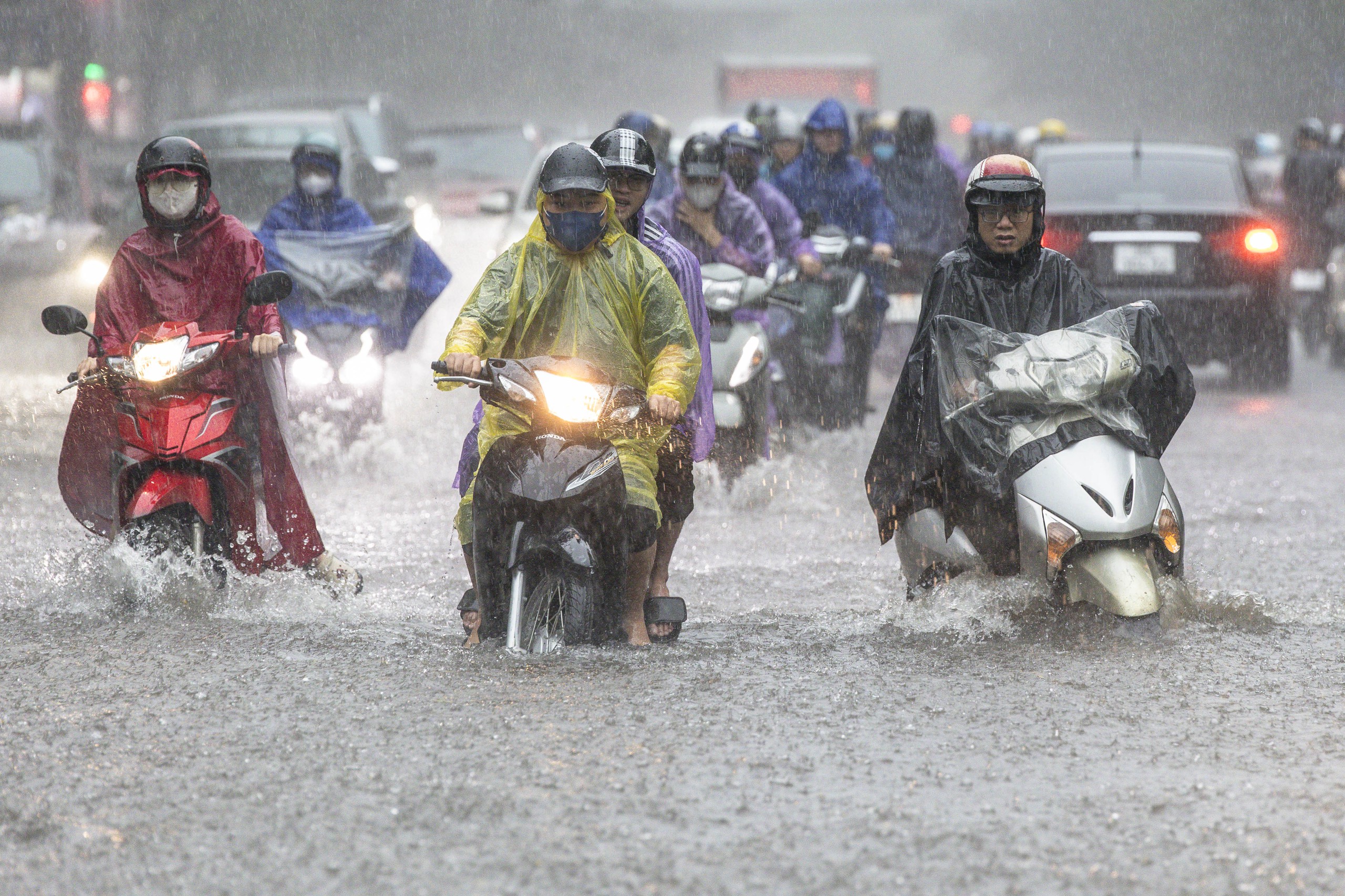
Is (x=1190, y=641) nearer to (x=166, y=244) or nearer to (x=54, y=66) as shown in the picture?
(x=166, y=244)

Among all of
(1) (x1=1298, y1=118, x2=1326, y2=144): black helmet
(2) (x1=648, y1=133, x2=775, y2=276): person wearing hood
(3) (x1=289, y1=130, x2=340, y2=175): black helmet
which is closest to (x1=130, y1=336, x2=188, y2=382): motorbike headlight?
(2) (x1=648, y1=133, x2=775, y2=276): person wearing hood

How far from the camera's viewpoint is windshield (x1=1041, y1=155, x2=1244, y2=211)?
13.8m

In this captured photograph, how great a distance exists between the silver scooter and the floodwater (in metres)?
0.17

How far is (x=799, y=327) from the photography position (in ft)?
35.3

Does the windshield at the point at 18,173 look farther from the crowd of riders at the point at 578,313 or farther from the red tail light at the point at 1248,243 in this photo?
the crowd of riders at the point at 578,313

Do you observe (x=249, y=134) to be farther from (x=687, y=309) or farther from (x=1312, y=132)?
(x=687, y=309)

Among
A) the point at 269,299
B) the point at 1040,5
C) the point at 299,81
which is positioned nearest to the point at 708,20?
the point at 1040,5

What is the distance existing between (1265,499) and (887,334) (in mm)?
5874

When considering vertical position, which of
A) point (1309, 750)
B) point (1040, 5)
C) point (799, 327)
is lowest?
point (1309, 750)

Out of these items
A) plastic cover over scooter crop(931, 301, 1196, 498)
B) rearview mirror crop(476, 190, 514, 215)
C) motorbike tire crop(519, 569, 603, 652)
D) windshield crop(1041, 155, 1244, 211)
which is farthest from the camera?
windshield crop(1041, 155, 1244, 211)

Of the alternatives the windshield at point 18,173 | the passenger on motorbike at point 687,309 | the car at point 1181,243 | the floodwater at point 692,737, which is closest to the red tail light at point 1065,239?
the car at point 1181,243

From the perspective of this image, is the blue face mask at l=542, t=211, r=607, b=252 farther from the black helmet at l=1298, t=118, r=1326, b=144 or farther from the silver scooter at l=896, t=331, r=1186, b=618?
the black helmet at l=1298, t=118, r=1326, b=144

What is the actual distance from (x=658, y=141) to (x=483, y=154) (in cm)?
1341

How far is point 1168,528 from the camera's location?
231 inches
